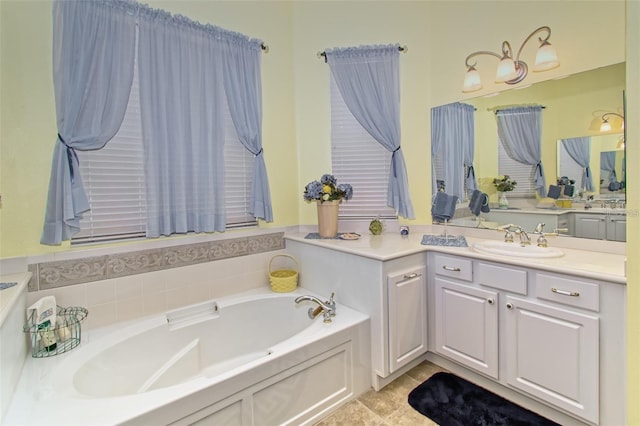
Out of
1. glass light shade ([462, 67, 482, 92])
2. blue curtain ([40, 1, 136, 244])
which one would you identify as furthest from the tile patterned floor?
glass light shade ([462, 67, 482, 92])

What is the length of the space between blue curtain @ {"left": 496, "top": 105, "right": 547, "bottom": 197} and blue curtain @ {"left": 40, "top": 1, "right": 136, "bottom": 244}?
253cm

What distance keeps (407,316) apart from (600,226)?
1.26 meters

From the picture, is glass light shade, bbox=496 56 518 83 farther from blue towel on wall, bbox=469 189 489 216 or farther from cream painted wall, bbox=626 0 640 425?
cream painted wall, bbox=626 0 640 425

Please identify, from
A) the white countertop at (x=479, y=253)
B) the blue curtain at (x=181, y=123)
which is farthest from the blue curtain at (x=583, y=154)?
the blue curtain at (x=181, y=123)

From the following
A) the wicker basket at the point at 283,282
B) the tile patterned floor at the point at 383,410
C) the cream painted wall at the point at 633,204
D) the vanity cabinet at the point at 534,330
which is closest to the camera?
the cream painted wall at the point at 633,204

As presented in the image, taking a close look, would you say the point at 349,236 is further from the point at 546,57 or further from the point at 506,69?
the point at 546,57

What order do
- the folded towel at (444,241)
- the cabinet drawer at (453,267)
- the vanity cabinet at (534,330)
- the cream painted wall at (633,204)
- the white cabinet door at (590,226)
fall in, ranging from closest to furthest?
the cream painted wall at (633,204) < the vanity cabinet at (534,330) < the white cabinet door at (590,226) < the cabinet drawer at (453,267) < the folded towel at (444,241)

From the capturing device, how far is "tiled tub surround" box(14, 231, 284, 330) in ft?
5.97

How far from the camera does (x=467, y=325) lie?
201cm

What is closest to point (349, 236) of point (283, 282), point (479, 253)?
point (283, 282)

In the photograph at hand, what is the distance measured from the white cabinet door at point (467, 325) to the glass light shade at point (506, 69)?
146cm

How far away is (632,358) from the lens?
0.47 m

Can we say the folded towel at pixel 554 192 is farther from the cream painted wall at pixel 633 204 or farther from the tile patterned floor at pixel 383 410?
the cream painted wall at pixel 633 204

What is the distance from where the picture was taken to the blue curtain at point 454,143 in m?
2.48
